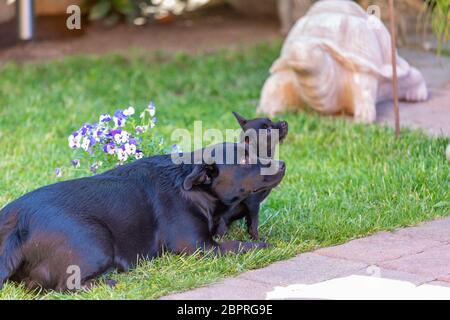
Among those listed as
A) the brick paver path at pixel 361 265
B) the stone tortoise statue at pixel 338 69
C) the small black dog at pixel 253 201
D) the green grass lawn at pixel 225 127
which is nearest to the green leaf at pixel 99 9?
the green grass lawn at pixel 225 127

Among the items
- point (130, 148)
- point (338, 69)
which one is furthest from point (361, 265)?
point (338, 69)

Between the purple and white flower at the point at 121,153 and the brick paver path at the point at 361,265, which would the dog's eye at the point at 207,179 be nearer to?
the brick paver path at the point at 361,265

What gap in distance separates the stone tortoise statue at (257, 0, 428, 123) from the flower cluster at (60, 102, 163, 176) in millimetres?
2316

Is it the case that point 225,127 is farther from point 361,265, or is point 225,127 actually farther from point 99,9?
point 99,9

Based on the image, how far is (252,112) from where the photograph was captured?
333 inches

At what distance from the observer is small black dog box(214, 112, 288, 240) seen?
5.04 m

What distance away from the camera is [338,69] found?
8.12 metres

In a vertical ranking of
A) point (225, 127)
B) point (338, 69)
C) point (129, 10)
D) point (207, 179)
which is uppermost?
point (207, 179)

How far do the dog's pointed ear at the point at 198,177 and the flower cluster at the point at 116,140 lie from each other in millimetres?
889

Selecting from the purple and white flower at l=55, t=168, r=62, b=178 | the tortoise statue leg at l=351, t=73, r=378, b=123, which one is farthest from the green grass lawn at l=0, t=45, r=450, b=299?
the tortoise statue leg at l=351, t=73, r=378, b=123

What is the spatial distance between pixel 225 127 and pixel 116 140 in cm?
249

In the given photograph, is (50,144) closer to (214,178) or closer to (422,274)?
(214,178)

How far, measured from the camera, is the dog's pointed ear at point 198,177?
185 inches

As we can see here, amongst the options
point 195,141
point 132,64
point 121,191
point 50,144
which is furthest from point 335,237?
point 132,64
